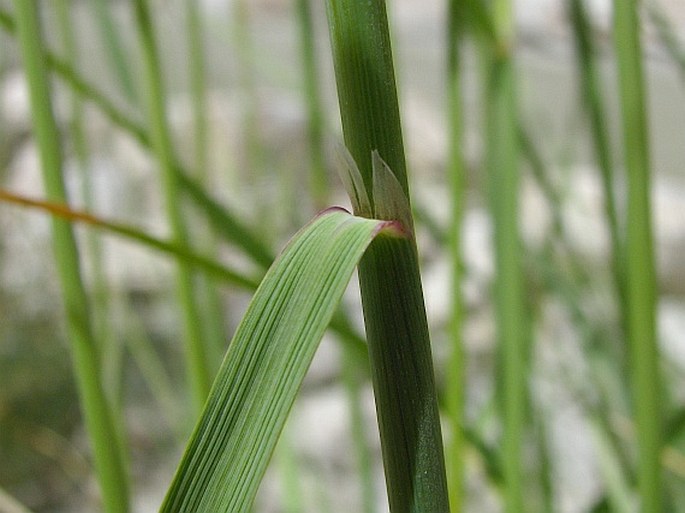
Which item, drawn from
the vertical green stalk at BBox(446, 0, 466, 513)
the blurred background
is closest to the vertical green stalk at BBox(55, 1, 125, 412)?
the blurred background

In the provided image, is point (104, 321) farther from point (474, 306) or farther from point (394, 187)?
point (474, 306)

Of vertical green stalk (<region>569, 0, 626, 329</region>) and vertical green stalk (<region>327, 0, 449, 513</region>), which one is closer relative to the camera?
vertical green stalk (<region>327, 0, 449, 513</region>)

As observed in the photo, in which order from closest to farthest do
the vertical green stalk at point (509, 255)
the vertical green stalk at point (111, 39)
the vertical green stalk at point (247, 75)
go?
1. the vertical green stalk at point (509, 255)
2. the vertical green stalk at point (111, 39)
3. the vertical green stalk at point (247, 75)

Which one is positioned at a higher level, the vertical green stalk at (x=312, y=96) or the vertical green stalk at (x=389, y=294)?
the vertical green stalk at (x=312, y=96)

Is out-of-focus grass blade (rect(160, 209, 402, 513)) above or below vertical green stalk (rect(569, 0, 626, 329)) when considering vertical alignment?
below

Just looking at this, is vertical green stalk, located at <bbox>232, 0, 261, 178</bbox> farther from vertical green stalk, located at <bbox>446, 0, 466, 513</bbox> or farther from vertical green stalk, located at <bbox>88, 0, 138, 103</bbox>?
vertical green stalk, located at <bbox>446, 0, 466, 513</bbox>

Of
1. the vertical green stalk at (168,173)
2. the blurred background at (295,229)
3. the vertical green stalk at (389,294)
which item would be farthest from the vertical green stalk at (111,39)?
the vertical green stalk at (389,294)

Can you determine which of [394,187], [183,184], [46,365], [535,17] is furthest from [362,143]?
[535,17]

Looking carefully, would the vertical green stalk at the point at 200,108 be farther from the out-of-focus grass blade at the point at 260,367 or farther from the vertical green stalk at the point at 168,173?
the out-of-focus grass blade at the point at 260,367
